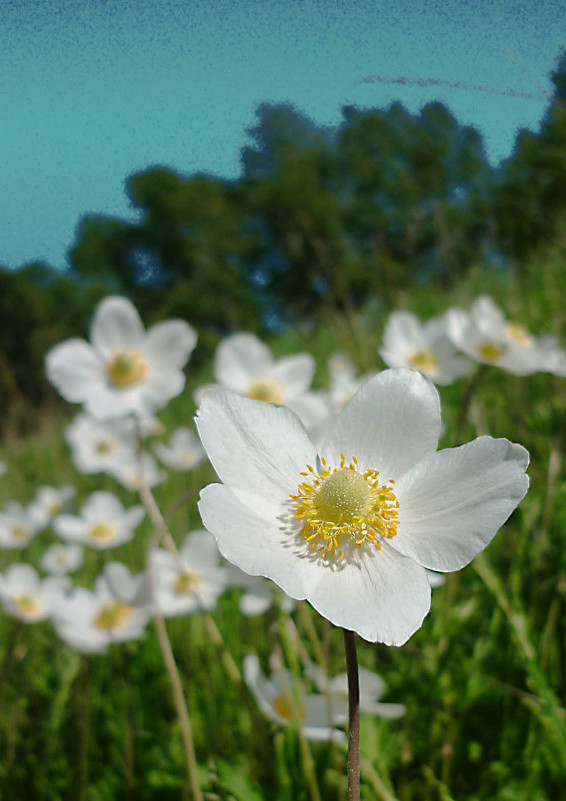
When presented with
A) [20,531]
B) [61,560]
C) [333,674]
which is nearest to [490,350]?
[333,674]

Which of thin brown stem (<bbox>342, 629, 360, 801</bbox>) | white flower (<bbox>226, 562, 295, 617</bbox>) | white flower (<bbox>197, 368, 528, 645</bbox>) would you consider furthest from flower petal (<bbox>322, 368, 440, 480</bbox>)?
white flower (<bbox>226, 562, 295, 617</bbox>)

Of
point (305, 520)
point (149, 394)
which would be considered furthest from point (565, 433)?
point (305, 520)

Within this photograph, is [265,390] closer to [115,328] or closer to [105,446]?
[115,328]

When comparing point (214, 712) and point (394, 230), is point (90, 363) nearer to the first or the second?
point (214, 712)

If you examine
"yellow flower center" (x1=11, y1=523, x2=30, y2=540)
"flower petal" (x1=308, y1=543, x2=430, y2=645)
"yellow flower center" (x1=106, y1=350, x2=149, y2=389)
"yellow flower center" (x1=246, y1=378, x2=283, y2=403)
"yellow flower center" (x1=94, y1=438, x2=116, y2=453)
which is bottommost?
"flower petal" (x1=308, y1=543, x2=430, y2=645)

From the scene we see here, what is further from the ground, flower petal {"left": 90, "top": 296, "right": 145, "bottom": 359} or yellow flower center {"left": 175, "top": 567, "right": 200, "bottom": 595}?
flower petal {"left": 90, "top": 296, "right": 145, "bottom": 359}

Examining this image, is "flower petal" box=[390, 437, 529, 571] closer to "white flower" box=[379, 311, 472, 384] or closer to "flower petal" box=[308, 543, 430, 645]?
"flower petal" box=[308, 543, 430, 645]
